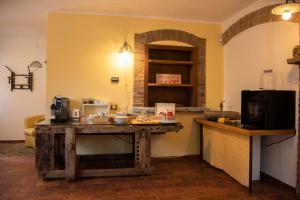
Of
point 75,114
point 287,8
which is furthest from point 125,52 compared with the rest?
point 287,8

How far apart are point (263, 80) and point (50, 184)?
3.25 m

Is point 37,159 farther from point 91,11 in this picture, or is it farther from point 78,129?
point 91,11

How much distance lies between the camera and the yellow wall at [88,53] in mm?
4062

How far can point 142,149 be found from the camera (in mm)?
3479

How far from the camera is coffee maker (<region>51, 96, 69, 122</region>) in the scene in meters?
3.67

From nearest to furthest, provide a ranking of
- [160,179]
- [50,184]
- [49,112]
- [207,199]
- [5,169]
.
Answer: [207,199]
[50,184]
[160,179]
[5,169]
[49,112]

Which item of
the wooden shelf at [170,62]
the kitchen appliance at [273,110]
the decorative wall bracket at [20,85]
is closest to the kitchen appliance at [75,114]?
the wooden shelf at [170,62]

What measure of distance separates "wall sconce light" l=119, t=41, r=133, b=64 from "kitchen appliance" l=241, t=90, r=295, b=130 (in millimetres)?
2150

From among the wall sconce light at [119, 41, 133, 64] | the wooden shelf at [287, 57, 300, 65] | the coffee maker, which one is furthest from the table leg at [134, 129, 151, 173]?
the wooden shelf at [287, 57, 300, 65]

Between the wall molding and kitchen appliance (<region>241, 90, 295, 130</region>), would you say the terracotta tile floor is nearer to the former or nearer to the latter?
kitchen appliance (<region>241, 90, 295, 130</region>)

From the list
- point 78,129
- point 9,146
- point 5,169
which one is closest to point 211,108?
point 78,129

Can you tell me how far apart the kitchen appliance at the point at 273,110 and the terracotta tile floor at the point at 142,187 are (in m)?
0.83

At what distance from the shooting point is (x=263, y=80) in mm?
3477

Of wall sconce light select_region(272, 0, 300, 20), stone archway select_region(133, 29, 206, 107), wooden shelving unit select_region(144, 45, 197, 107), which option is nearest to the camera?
wall sconce light select_region(272, 0, 300, 20)
